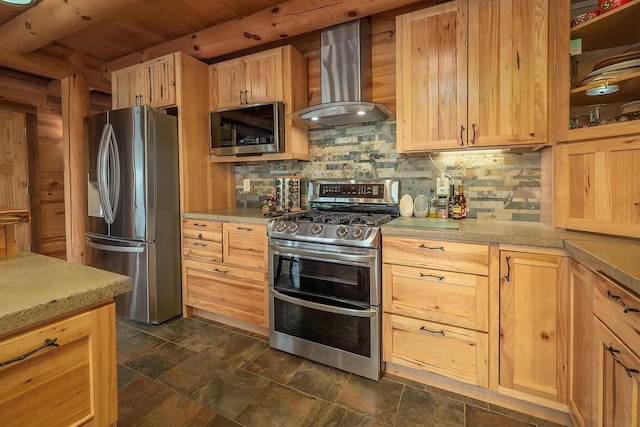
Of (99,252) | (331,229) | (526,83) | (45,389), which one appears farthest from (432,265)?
(99,252)

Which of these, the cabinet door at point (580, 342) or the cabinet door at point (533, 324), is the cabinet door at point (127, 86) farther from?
the cabinet door at point (580, 342)

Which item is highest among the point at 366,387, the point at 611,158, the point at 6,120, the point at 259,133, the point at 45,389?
the point at 6,120

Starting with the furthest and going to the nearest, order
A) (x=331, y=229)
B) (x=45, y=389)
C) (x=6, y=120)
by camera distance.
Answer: (x=6, y=120)
(x=331, y=229)
(x=45, y=389)

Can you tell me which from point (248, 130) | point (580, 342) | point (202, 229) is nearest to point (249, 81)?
point (248, 130)

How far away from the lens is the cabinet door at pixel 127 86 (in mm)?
2844

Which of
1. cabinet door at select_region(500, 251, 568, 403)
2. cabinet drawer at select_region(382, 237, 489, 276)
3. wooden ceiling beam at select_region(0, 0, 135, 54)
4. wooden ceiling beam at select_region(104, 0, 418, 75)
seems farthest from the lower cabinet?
wooden ceiling beam at select_region(0, 0, 135, 54)

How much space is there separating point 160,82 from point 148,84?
16 cm

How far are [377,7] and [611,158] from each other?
5.44 feet

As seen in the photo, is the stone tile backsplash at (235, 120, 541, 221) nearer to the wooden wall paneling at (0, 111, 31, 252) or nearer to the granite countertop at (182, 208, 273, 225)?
the granite countertop at (182, 208, 273, 225)

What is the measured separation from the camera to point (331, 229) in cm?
191

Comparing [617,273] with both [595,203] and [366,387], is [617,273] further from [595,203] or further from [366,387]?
[366,387]

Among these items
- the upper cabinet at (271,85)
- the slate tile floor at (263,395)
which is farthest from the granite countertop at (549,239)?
the upper cabinet at (271,85)

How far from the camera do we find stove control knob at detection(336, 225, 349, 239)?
1867 mm

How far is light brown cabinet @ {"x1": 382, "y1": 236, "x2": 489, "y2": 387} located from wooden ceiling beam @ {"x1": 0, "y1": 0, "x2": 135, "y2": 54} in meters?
2.52
